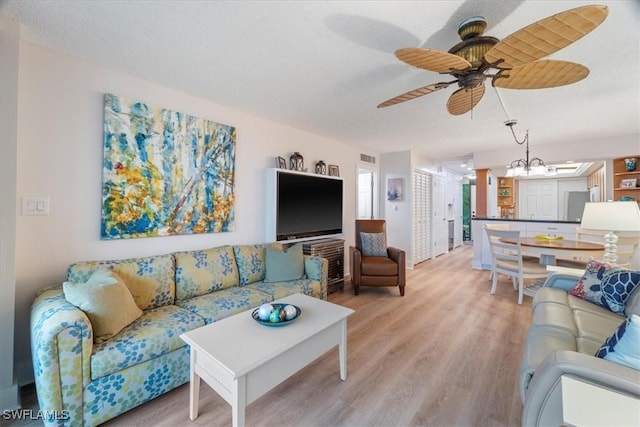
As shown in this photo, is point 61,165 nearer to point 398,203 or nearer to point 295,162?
point 295,162

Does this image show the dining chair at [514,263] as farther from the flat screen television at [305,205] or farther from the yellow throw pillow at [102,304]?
the yellow throw pillow at [102,304]

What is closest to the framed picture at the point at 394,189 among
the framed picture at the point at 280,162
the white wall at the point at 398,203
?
the white wall at the point at 398,203

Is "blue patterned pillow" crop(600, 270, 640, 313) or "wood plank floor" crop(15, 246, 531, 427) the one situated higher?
"blue patterned pillow" crop(600, 270, 640, 313)

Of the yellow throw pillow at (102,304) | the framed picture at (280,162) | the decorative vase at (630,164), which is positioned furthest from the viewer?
the decorative vase at (630,164)

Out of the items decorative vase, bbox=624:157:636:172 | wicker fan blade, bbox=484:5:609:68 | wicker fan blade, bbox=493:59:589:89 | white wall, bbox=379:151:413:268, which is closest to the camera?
wicker fan blade, bbox=484:5:609:68

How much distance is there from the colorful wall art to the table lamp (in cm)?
364

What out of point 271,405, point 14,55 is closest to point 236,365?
point 271,405

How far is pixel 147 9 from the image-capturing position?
153 centimetres

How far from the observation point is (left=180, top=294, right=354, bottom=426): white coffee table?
1318mm

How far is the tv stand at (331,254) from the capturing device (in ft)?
12.0

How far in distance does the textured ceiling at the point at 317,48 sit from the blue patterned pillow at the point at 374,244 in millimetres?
1739

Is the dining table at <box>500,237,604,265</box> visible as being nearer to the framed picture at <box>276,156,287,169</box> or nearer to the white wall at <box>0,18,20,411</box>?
the framed picture at <box>276,156,287,169</box>

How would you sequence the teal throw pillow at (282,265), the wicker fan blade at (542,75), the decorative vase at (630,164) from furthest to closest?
the decorative vase at (630,164)
the teal throw pillow at (282,265)
the wicker fan blade at (542,75)

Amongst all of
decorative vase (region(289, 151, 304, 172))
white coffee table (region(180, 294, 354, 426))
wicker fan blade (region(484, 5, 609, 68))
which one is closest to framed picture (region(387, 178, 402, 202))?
decorative vase (region(289, 151, 304, 172))
